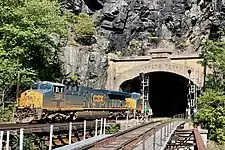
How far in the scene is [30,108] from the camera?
80.1ft

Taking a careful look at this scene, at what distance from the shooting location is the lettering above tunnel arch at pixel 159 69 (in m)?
49.3

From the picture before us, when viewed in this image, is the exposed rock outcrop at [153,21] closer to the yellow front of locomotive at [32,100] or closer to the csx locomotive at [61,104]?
the csx locomotive at [61,104]

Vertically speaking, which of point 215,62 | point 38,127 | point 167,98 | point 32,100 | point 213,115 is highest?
point 215,62

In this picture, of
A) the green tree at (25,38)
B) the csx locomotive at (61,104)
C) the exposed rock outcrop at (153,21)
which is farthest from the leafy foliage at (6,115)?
the exposed rock outcrop at (153,21)

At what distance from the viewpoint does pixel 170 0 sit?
64.2 meters

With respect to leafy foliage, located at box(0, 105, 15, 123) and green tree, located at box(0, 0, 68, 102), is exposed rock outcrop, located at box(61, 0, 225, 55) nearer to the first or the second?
green tree, located at box(0, 0, 68, 102)

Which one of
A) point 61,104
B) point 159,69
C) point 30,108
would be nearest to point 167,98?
point 159,69

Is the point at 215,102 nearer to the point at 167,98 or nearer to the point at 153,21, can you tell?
the point at 153,21

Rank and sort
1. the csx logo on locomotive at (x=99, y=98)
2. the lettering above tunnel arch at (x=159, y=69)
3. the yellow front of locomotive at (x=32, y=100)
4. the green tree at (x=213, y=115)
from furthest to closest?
the lettering above tunnel arch at (x=159, y=69) < the green tree at (x=213, y=115) < the csx logo on locomotive at (x=99, y=98) < the yellow front of locomotive at (x=32, y=100)

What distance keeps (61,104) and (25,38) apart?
699 centimetres

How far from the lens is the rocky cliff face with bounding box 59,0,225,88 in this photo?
2297 inches

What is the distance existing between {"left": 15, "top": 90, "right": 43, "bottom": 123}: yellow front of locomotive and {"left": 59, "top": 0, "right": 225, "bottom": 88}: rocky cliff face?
32593mm

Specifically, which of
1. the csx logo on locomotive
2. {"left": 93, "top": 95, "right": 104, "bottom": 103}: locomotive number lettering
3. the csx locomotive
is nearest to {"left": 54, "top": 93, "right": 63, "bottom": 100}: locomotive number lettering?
the csx locomotive

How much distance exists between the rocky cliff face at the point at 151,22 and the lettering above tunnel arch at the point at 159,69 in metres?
5.59
